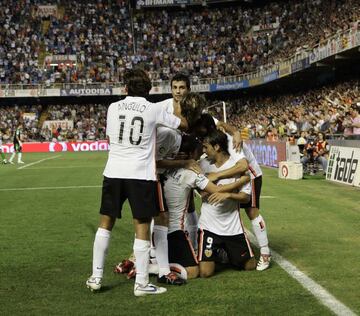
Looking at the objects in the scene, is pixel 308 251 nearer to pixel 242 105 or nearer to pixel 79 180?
pixel 79 180

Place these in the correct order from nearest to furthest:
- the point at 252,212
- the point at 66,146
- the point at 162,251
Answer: the point at 162,251
the point at 252,212
the point at 66,146

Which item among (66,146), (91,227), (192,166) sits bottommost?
(66,146)

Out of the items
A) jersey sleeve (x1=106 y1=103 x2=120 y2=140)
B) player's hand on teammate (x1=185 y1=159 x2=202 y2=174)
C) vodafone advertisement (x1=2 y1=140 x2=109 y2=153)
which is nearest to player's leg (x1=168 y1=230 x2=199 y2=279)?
player's hand on teammate (x1=185 y1=159 x2=202 y2=174)

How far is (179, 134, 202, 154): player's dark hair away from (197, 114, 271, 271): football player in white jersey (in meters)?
0.10

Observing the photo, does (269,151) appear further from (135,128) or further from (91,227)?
(135,128)

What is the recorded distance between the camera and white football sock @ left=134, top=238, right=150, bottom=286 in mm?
5328

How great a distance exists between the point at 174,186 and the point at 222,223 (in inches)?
25.4

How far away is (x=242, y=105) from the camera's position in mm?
52312

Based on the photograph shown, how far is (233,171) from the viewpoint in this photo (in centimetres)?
607

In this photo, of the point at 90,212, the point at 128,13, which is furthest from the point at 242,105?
the point at 90,212

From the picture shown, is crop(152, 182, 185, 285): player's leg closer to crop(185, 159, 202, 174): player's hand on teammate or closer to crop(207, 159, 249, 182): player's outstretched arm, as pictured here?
crop(185, 159, 202, 174): player's hand on teammate

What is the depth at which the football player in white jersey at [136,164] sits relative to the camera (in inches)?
209

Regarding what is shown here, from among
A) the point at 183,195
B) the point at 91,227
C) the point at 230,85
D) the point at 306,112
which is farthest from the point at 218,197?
the point at 230,85

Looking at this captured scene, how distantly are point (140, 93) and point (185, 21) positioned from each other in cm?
5457
